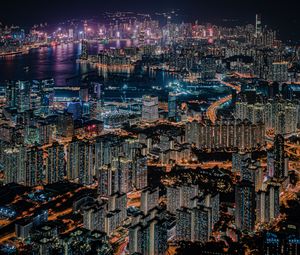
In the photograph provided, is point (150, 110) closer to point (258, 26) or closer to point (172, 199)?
point (172, 199)

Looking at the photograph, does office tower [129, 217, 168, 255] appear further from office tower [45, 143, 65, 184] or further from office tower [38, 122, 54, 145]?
office tower [38, 122, 54, 145]

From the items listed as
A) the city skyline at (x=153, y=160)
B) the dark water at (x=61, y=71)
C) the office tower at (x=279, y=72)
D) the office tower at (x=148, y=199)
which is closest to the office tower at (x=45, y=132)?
the city skyline at (x=153, y=160)

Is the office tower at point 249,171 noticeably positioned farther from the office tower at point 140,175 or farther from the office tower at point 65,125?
the office tower at point 65,125

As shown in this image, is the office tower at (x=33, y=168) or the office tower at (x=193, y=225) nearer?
the office tower at (x=193, y=225)

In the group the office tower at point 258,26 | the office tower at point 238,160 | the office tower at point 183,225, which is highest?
the office tower at point 258,26

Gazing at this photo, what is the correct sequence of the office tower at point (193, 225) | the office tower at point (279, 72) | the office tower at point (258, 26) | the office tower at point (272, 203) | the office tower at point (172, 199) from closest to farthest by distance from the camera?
the office tower at point (193, 225) → the office tower at point (272, 203) → the office tower at point (172, 199) → the office tower at point (279, 72) → the office tower at point (258, 26)

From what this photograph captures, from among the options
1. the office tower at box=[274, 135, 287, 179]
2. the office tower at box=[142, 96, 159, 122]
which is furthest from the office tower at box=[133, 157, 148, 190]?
the office tower at box=[142, 96, 159, 122]

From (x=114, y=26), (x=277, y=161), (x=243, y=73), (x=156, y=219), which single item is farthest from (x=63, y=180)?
(x=114, y=26)
